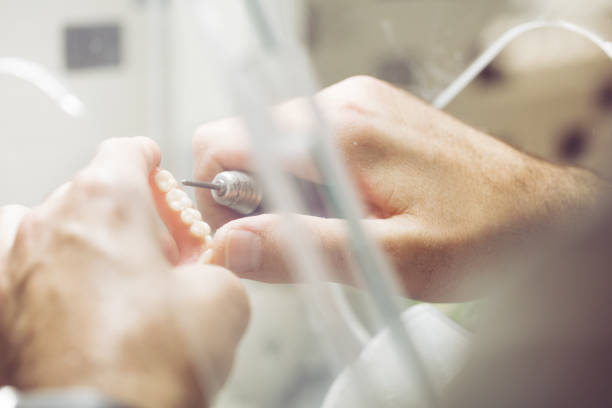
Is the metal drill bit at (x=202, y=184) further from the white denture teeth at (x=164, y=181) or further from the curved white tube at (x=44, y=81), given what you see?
the curved white tube at (x=44, y=81)

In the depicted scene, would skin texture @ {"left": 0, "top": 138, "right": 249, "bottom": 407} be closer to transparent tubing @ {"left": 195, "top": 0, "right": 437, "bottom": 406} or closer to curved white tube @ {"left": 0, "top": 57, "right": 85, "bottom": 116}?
transparent tubing @ {"left": 195, "top": 0, "right": 437, "bottom": 406}

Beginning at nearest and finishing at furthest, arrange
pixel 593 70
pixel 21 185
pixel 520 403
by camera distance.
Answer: pixel 520 403
pixel 21 185
pixel 593 70

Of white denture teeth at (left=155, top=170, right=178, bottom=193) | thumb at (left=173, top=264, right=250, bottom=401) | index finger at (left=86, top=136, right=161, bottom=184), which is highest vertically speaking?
index finger at (left=86, top=136, right=161, bottom=184)

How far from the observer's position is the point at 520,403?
30 cm

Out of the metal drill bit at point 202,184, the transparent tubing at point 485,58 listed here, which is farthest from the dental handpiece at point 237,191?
the transparent tubing at point 485,58

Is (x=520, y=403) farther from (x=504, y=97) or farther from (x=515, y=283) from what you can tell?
(x=504, y=97)

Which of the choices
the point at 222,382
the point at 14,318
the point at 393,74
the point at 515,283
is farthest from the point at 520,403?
the point at 393,74

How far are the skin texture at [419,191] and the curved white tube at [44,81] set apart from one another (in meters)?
0.13

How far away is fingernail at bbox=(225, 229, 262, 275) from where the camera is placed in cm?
48

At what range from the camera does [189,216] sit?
50cm

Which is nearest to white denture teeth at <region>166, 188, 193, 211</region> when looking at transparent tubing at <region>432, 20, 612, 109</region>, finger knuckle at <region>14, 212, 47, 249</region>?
finger knuckle at <region>14, 212, 47, 249</region>

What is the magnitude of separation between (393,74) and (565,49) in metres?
0.26

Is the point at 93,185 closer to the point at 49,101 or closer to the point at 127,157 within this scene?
the point at 127,157

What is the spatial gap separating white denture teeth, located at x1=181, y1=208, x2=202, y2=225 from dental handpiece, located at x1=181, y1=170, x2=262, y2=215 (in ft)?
0.10
